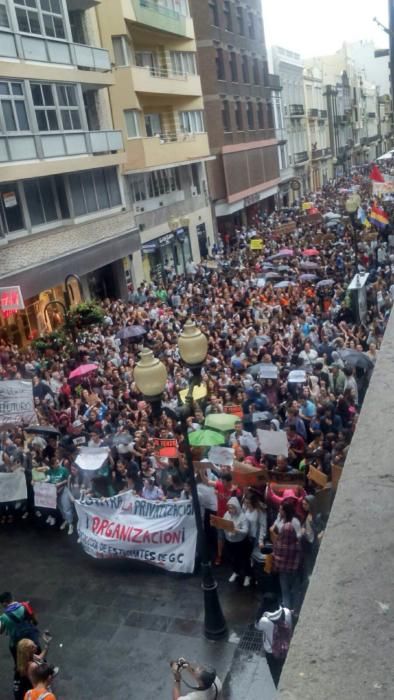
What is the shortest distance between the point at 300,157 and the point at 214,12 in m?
28.8

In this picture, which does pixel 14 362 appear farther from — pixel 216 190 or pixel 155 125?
pixel 216 190

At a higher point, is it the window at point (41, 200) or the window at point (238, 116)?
the window at point (238, 116)

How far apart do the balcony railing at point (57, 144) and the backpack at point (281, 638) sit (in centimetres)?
1778

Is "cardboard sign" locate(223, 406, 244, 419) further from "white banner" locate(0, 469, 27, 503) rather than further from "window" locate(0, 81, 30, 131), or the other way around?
"window" locate(0, 81, 30, 131)

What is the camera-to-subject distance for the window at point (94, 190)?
26.0 metres

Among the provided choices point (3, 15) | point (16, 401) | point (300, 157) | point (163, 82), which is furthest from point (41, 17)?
point (300, 157)

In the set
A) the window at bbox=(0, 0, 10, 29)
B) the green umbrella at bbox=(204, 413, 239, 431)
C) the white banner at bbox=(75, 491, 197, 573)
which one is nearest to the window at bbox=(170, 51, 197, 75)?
the window at bbox=(0, 0, 10, 29)

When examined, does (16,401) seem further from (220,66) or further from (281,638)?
(220,66)

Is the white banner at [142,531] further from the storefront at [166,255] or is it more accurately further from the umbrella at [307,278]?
the storefront at [166,255]

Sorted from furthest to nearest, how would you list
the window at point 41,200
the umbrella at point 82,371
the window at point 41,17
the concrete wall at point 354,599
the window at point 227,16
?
1. the window at point 227,16
2. the window at point 41,200
3. the window at point 41,17
4. the umbrella at point 82,371
5. the concrete wall at point 354,599

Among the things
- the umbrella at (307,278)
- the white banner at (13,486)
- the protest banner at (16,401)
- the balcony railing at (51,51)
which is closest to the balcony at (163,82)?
the balcony railing at (51,51)

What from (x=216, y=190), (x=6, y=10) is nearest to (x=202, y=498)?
(x=6, y=10)

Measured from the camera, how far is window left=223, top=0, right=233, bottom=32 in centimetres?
4434

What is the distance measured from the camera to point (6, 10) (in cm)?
2078
